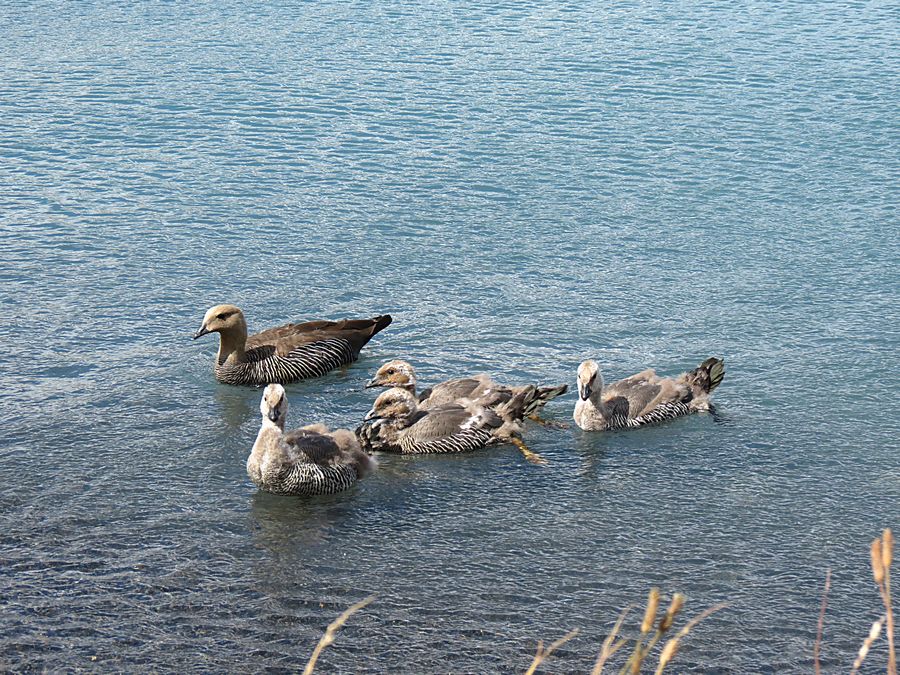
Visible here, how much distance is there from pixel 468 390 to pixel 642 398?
1.62m

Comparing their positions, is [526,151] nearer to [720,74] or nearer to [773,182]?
[773,182]

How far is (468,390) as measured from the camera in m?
11.4

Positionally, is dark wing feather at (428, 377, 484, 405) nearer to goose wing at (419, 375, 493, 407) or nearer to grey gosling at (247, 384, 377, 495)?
goose wing at (419, 375, 493, 407)

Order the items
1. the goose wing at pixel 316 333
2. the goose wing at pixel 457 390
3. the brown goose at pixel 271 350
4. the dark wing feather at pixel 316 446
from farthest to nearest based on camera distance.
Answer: the goose wing at pixel 316 333, the brown goose at pixel 271 350, the goose wing at pixel 457 390, the dark wing feather at pixel 316 446

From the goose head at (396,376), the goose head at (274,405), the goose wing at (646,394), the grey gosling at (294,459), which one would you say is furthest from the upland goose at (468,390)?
the goose head at (274,405)

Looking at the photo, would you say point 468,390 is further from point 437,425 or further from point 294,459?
point 294,459

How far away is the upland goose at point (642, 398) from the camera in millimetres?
11180

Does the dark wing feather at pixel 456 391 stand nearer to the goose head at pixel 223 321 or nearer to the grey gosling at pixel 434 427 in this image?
the grey gosling at pixel 434 427

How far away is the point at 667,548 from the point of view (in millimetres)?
9195

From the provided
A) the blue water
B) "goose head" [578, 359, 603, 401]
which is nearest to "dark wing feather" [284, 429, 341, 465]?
the blue water

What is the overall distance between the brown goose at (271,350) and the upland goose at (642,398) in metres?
2.69

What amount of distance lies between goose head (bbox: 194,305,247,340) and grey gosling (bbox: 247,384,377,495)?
8.27 feet

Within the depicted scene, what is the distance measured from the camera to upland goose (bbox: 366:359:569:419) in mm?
11117

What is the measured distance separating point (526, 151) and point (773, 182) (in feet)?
12.8
